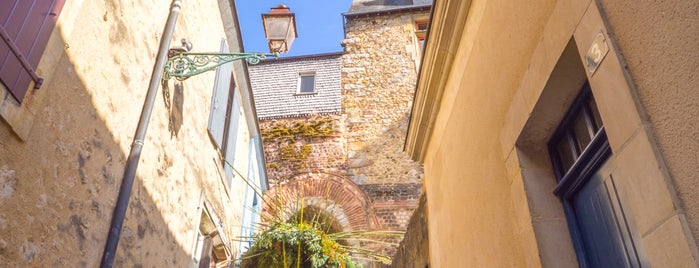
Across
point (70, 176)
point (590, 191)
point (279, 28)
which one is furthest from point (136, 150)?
point (590, 191)

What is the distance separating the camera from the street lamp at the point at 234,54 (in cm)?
458

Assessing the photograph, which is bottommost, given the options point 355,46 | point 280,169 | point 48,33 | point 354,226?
point 48,33

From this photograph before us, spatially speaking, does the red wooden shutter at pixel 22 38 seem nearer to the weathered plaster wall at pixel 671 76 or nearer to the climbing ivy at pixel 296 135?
the weathered plaster wall at pixel 671 76

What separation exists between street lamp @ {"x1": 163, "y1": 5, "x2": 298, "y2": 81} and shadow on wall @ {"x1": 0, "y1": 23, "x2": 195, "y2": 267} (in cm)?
58

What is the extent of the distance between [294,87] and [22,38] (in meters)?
11.9

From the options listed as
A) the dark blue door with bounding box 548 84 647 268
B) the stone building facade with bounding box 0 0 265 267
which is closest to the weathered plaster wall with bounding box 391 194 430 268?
the stone building facade with bounding box 0 0 265 267

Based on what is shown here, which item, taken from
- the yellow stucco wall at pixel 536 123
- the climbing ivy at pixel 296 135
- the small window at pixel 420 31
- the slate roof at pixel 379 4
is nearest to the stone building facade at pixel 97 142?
the yellow stucco wall at pixel 536 123

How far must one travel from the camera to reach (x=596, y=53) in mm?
1780

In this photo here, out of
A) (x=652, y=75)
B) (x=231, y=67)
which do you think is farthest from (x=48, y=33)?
(x=231, y=67)

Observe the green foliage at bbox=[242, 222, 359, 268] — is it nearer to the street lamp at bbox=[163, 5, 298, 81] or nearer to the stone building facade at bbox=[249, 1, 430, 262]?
the street lamp at bbox=[163, 5, 298, 81]

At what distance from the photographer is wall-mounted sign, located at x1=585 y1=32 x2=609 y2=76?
68.0 inches

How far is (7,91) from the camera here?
2.30 metres

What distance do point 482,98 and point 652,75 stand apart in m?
1.75

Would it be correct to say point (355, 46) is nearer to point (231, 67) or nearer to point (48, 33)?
point (231, 67)
